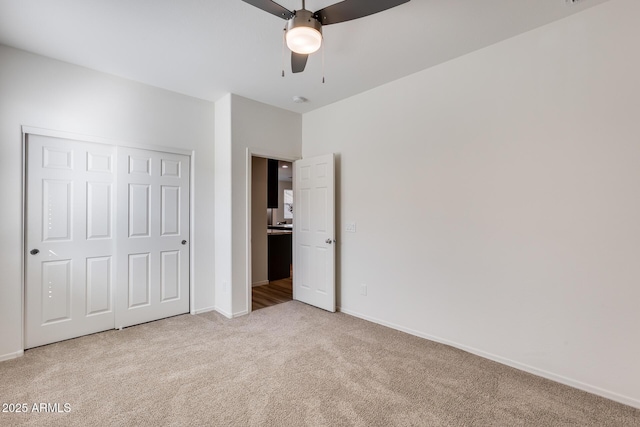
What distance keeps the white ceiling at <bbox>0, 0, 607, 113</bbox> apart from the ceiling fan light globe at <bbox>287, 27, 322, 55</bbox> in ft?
1.49

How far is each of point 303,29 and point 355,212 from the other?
2.26 m

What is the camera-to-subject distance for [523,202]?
2402 mm

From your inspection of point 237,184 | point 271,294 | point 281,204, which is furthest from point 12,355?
point 281,204

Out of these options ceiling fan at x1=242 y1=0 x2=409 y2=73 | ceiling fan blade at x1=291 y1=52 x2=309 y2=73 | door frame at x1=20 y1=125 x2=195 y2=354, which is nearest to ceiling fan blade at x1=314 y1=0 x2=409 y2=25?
ceiling fan at x1=242 y1=0 x2=409 y2=73

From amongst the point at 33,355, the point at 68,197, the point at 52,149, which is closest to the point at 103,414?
the point at 33,355

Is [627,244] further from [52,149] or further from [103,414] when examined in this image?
[52,149]

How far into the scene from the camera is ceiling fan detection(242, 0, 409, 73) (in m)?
1.65

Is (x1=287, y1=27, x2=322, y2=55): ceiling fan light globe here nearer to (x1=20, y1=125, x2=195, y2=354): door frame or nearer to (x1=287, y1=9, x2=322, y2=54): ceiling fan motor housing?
(x1=287, y1=9, x2=322, y2=54): ceiling fan motor housing

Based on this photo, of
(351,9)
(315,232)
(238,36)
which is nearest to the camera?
(351,9)

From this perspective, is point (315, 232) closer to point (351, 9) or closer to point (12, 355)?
point (351, 9)

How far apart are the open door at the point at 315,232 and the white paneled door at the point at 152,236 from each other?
4.80ft

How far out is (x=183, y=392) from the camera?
2.09m

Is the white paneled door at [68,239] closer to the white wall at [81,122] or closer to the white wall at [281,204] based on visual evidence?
the white wall at [81,122]

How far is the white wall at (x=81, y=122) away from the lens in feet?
8.36
